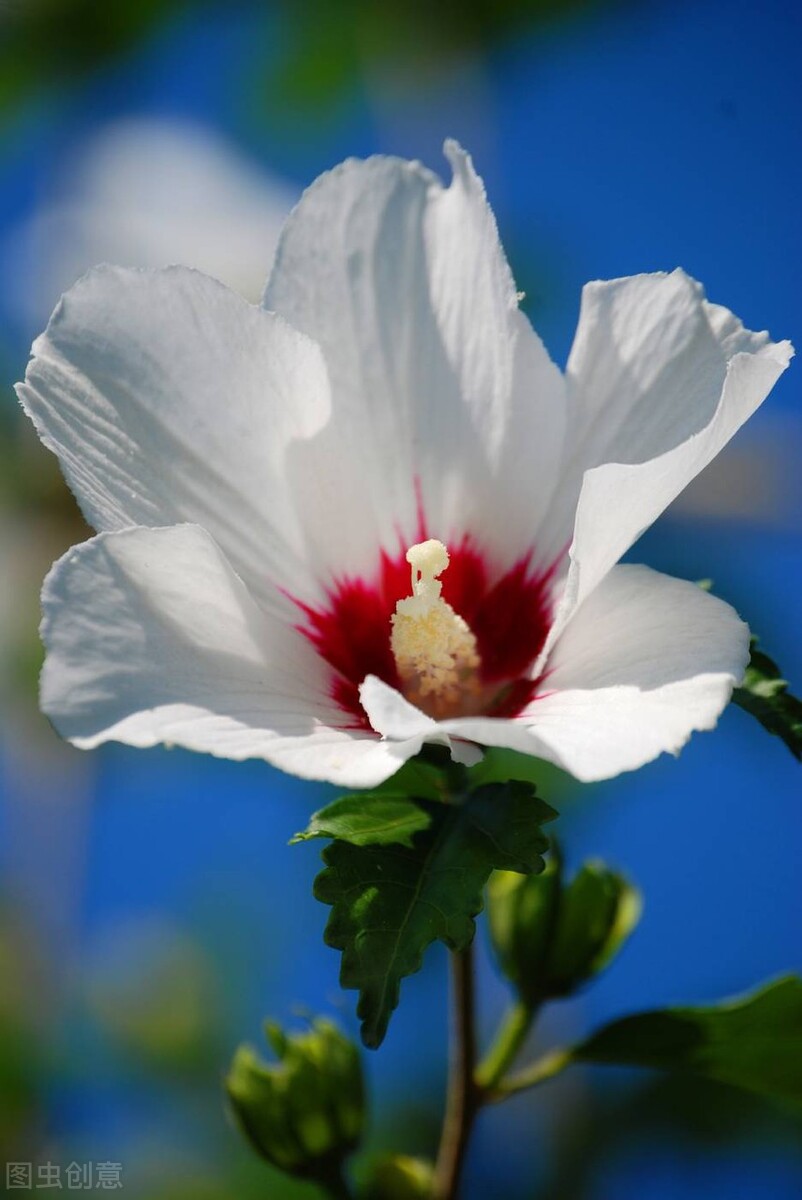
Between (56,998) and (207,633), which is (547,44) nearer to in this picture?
(56,998)

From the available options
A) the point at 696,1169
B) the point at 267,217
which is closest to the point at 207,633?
the point at 696,1169

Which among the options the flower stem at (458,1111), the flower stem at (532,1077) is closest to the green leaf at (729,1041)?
the flower stem at (532,1077)

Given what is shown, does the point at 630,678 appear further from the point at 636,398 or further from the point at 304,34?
the point at 304,34

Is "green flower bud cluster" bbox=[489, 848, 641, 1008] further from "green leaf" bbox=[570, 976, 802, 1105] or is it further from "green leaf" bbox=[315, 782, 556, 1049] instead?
"green leaf" bbox=[315, 782, 556, 1049]

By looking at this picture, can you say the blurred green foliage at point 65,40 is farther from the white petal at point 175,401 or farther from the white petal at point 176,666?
the white petal at point 176,666

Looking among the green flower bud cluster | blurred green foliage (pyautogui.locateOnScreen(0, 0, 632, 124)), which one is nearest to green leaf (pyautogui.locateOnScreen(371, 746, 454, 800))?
the green flower bud cluster

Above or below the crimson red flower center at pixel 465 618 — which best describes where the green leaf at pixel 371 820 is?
below
